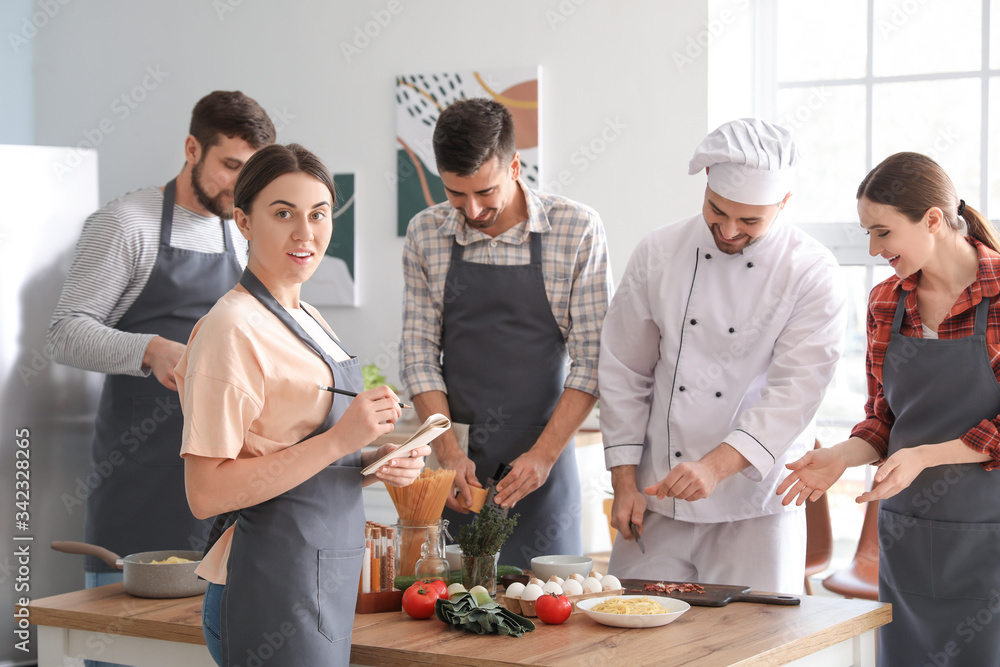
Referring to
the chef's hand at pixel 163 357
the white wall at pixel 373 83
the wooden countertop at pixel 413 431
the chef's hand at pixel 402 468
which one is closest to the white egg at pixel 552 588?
the chef's hand at pixel 402 468

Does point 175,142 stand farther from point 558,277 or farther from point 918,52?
point 918,52

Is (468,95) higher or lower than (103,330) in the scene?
higher

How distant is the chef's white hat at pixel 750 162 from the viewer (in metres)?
2.10

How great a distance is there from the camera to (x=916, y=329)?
214 centimetres

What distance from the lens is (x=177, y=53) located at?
4773 mm

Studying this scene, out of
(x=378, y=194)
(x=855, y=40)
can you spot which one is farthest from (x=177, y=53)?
(x=855, y=40)

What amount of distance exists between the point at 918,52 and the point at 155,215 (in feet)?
9.49

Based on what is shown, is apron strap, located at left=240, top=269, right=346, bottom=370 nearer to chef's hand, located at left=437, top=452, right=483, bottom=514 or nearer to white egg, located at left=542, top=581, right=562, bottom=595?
white egg, located at left=542, top=581, right=562, bottom=595

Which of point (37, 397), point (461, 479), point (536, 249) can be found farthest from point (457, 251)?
point (37, 397)

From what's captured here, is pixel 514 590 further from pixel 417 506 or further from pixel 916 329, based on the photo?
pixel 916 329

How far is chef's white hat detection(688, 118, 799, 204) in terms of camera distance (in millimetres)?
2102

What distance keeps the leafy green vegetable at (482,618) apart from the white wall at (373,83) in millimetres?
2492

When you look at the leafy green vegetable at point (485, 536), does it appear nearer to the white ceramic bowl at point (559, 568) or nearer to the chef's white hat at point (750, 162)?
the white ceramic bowl at point (559, 568)

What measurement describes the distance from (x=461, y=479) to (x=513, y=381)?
30cm
